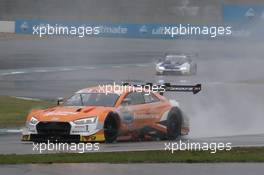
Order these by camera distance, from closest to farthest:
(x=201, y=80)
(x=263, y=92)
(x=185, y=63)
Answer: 1. (x=263, y=92)
2. (x=201, y=80)
3. (x=185, y=63)

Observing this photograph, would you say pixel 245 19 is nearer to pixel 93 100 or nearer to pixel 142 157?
pixel 93 100

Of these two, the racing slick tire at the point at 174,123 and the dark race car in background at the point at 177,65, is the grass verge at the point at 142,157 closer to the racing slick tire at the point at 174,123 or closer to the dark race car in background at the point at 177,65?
the racing slick tire at the point at 174,123

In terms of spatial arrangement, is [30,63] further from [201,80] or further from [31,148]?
[31,148]

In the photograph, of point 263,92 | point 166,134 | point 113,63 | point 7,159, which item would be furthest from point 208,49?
point 7,159

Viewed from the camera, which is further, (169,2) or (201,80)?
(169,2)

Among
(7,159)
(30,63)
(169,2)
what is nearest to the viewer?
(7,159)

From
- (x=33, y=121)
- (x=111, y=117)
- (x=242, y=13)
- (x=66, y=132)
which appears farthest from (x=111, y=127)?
(x=242, y=13)

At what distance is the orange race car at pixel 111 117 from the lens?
15.6 m

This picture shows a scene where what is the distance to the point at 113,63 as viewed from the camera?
48906mm

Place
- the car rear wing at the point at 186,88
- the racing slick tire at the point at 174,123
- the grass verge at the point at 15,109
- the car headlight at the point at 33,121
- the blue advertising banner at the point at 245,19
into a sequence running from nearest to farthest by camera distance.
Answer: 1. the car headlight at the point at 33,121
2. the racing slick tire at the point at 174,123
3. the car rear wing at the point at 186,88
4. the grass verge at the point at 15,109
5. the blue advertising banner at the point at 245,19

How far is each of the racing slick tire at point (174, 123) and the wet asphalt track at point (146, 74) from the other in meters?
0.44

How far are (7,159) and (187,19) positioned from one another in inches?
1470

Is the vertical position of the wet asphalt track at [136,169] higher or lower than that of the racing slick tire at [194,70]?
lower

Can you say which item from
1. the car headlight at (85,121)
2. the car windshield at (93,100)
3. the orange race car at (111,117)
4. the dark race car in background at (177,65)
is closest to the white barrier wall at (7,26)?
the dark race car in background at (177,65)
